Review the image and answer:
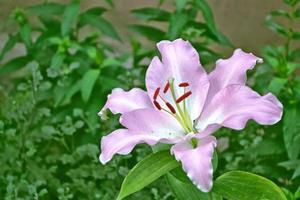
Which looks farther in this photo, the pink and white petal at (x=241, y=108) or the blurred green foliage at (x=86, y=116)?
the blurred green foliage at (x=86, y=116)

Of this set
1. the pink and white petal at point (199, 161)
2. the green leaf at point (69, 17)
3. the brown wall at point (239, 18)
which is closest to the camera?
the pink and white petal at point (199, 161)

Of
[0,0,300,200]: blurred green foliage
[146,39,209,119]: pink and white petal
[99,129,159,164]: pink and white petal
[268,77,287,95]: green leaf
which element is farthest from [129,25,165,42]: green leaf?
[99,129,159,164]: pink and white petal

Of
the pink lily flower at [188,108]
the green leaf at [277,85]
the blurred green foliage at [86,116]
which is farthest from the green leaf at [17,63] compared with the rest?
the pink lily flower at [188,108]

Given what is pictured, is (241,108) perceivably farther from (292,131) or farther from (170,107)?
(292,131)

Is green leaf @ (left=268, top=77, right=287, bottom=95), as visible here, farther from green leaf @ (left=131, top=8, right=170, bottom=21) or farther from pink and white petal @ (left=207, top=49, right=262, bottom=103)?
pink and white petal @ (left=207, top=49, right=262, bottom=103)

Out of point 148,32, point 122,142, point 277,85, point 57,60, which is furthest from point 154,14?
point 122,142

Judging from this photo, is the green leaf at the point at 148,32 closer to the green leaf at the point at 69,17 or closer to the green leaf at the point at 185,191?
the green leaf at the point at 69,17
